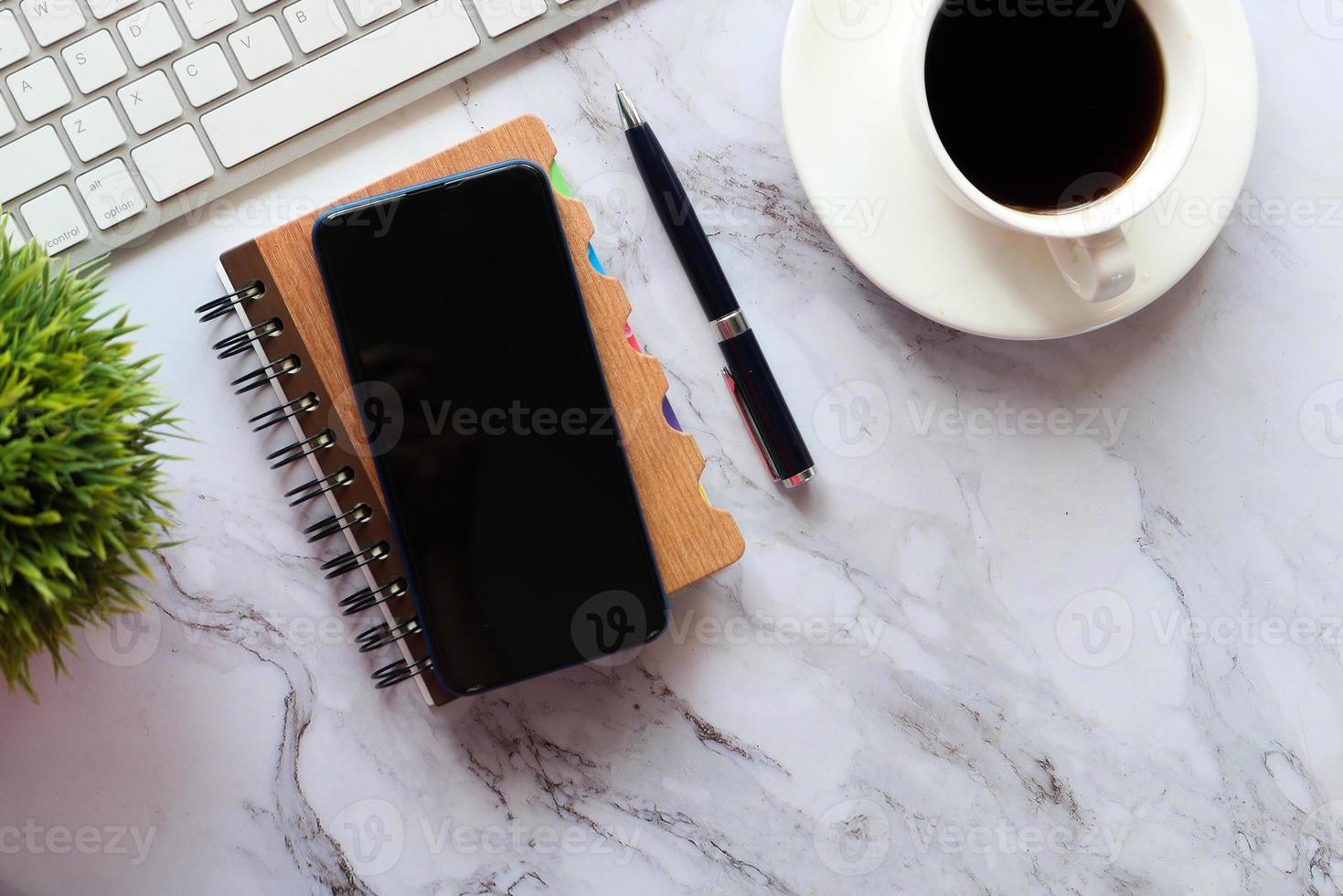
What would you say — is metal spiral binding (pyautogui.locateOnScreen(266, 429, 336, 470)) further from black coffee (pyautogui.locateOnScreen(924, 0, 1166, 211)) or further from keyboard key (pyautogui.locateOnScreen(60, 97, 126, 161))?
black coffee (pyautogui.locateOnScreen(924, 0, 1166, 211))

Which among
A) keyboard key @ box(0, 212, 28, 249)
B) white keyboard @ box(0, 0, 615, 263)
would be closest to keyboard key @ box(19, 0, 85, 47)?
white keyboard @ box(0, 0, 615, 263)

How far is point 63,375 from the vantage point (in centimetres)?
43

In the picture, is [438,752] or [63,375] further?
[438,752]

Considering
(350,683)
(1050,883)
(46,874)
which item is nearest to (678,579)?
(350,683)

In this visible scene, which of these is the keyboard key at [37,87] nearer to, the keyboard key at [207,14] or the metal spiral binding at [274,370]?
the keyboard key at [207,14]

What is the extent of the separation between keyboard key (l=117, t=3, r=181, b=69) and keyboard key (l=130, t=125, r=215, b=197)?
0.18ft

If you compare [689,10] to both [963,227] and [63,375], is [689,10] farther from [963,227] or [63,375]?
[63,375]

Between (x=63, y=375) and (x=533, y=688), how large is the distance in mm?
374

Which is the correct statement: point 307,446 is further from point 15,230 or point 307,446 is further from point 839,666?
point 839,666

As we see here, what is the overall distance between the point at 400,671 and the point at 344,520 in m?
0.12

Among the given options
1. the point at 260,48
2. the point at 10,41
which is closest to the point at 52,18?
the point at 10,41

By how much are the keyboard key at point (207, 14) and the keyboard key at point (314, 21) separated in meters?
0.04

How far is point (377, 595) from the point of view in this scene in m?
0.64

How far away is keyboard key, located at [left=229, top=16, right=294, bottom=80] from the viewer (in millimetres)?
586
